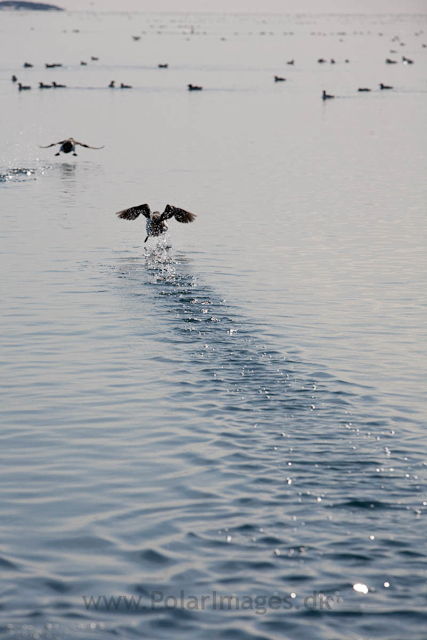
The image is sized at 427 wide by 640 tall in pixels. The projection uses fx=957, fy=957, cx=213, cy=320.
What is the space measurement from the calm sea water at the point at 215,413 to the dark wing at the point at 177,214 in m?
0.90

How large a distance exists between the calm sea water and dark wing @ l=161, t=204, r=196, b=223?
901 millimetres

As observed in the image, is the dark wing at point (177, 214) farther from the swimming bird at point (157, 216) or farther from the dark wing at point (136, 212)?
the dark wing at point (136, 212)

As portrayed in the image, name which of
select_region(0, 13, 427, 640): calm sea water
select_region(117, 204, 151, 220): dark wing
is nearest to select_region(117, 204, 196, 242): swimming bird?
select_region(117, 204, 151, 220): dark wing

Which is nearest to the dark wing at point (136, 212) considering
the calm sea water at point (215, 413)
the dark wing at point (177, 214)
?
the dark wing at point (177, 214)

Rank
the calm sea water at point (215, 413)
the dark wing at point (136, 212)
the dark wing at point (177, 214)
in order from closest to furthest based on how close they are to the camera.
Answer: the calm sea water at point (215, 413) < the dark wing at point (177, 214) < the dark wing at point (136, 212)

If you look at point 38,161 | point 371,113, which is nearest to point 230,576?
point 38,161

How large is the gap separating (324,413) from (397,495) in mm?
2862

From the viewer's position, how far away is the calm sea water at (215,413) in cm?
941

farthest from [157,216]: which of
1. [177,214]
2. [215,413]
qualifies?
[215,413]

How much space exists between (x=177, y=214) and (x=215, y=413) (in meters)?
13.6

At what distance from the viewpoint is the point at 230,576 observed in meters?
9.69

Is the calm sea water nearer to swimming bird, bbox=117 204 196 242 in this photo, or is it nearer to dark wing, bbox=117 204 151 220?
swimming bird, bbox=117 204 196 242

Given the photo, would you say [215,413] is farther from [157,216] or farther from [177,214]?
[157,216]

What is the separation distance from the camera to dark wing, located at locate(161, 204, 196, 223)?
26.8 m
